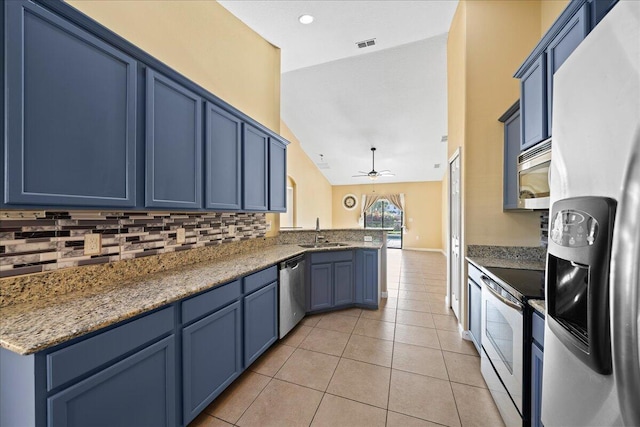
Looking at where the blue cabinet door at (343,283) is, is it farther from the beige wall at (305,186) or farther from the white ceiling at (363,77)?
the beige wall at (305,186)

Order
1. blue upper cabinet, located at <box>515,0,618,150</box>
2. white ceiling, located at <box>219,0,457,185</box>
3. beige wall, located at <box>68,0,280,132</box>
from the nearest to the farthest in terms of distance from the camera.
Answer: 1. blue upper cabinet, located at <box>515,0,618,150</box>
2. beige wall, located at <box>68,0,280,132</box>
3. white ceiling, located at <box>219,0,457,185</box>

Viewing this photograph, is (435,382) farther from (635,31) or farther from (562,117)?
(635,31)

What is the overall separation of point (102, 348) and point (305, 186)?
272 inches

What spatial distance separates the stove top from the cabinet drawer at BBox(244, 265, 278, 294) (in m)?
1.81

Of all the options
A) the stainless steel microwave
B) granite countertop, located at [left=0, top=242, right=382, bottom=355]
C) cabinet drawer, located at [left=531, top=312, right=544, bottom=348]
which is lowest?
cabinet drawer, located at [left=531, top=312, right=544, bottom=348]

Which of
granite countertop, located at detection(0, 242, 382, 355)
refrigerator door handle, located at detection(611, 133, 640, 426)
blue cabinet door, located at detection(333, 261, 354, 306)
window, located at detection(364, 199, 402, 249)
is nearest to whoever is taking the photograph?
refrigerator door handle, located at detection(611, 133, 640, 426)

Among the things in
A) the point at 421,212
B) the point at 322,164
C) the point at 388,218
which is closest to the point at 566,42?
the point at 322,164

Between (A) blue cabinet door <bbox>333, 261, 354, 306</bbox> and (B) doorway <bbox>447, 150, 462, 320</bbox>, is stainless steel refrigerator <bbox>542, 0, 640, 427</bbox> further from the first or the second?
(A) blue cabinet door <bbox>333, 261, 354, 306</bbox>

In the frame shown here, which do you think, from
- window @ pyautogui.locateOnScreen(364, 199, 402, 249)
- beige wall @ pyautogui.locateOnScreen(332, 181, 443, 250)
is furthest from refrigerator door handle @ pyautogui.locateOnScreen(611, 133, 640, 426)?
window @ pyautogui.locateOnScreen(364, 199, 402, 249)

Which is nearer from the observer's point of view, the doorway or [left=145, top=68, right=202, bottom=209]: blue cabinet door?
[left=145, top=68, right=202, bottom=209]: blue cabinet door

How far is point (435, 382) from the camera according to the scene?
197 cm

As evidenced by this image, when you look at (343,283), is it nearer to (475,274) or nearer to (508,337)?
(475,274)

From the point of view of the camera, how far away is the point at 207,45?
2514mm

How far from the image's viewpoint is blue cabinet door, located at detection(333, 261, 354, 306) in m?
3.35
